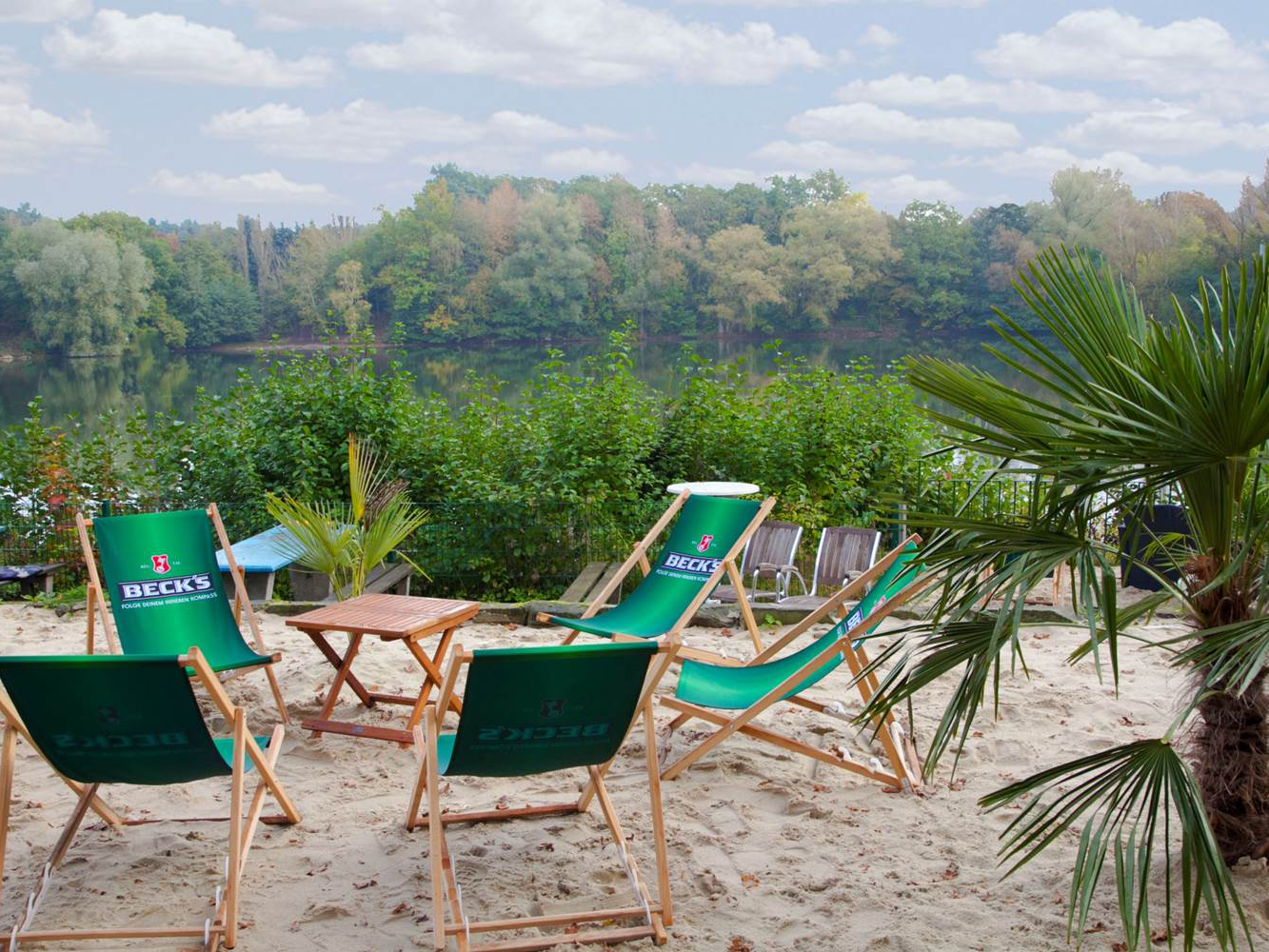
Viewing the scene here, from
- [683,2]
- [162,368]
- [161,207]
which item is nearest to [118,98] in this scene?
[161,207]

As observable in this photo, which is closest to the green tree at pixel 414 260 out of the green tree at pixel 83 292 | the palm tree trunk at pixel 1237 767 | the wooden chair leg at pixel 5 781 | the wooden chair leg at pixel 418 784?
the green tree at pixel 83 292

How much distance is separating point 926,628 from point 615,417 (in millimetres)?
5383

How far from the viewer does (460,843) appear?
3.64 meters

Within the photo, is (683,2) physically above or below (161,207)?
above

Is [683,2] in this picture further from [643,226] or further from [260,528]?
[260,528]

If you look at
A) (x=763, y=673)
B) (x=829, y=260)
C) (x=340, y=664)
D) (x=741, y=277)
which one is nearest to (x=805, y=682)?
(x=763, y=673)

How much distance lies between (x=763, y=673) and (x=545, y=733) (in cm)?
157

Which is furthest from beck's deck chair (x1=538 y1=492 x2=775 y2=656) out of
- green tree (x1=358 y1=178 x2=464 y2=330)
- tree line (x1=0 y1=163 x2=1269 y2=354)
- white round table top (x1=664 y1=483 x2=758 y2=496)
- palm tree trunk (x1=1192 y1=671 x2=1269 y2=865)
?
green tree (x1=358 y1=178 x2=464 y2=330)

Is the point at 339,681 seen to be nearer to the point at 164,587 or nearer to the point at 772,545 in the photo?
the point at 164,587

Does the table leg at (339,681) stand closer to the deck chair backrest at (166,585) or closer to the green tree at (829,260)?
the deck chair backrest at (166,585)

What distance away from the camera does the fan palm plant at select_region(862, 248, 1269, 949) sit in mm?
2551

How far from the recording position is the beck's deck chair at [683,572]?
5.06m

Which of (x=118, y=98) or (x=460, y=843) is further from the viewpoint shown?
(x=118, y=98)

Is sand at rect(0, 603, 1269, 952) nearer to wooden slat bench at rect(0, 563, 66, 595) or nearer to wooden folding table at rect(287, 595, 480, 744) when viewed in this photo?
wooden folding table at rect(287, 595, 480, 744)
